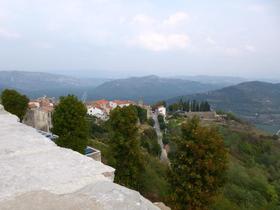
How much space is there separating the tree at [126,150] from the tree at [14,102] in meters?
10.3

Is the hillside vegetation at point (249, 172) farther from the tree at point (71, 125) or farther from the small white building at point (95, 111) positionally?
the small white building at point (95, 111)

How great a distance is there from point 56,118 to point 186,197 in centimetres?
850

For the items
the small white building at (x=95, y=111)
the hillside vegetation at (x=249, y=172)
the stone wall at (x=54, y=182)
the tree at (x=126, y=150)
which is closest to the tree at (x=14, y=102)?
the tree at (x=126, y=150)

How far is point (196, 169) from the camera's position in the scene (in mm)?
14305

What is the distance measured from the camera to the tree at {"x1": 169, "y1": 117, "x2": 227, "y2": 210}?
1416 cm

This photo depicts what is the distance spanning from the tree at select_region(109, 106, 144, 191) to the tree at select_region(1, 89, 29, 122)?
10297mm

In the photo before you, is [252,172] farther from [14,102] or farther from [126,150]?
[14,102]

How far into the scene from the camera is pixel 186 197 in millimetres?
14211

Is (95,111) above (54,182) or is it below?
below

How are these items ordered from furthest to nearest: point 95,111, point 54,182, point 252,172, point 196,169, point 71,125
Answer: point 95,111 < point 252,172 < point 71,125 < point 196,169 < point 54,182

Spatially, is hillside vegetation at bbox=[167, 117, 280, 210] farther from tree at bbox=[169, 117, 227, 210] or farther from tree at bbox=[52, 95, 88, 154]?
tree at bbox=[52, 95, 88, 154]

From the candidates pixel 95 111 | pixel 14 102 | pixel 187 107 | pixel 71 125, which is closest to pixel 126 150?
pixel 71 125

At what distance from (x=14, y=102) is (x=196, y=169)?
16.1 m

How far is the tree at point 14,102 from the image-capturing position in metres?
25.3
